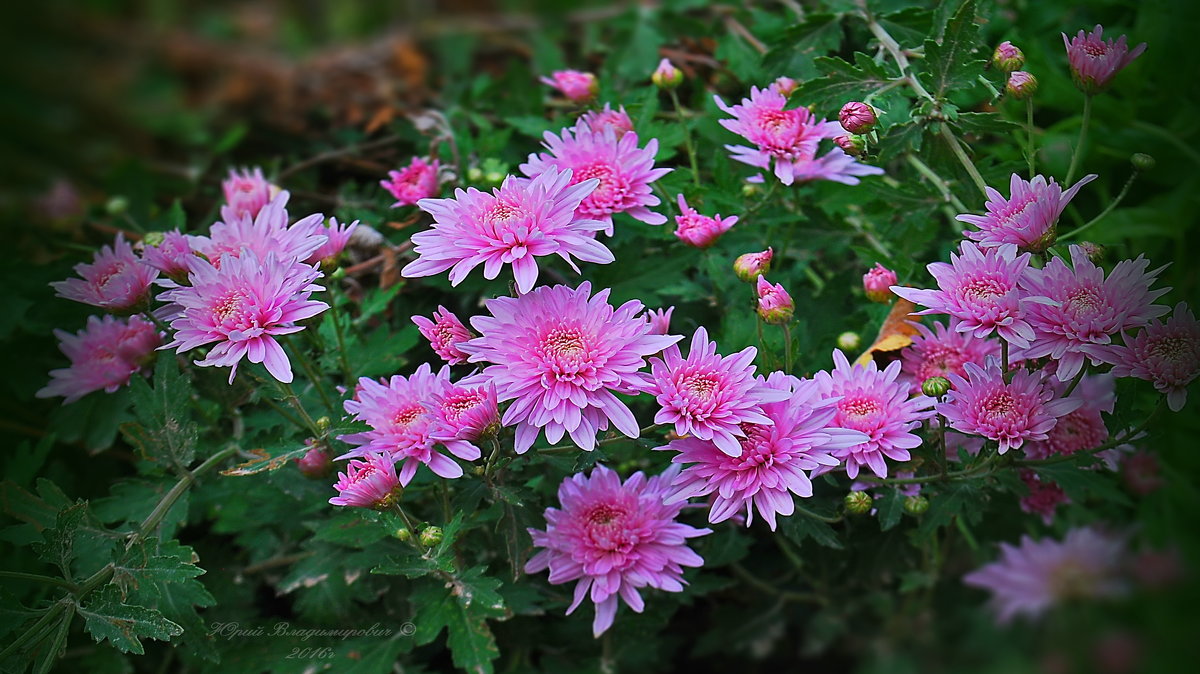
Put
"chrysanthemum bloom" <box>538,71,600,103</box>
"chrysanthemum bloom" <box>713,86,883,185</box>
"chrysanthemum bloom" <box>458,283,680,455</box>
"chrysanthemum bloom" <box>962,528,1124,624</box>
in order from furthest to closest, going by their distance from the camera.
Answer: "chrysanthemum bloom" <box>538,71,600,103</box> < "chrysanthemum bloom" <box>713,86,883,185</box> < "chrysanthemum bloom" <box>458,283,680,455</box> < "chrysanthemum bloom" <box>962,528,1124,624</box>

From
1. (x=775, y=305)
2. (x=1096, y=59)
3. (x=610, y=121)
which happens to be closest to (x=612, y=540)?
(x=775, y=305)

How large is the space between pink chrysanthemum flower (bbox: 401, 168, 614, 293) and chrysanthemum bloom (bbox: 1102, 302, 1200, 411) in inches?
21.4

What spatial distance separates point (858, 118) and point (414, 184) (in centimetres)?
60

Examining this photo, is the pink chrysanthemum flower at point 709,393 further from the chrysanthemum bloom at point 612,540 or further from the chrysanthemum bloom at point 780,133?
the chrysanthemum bloom at point 780,133

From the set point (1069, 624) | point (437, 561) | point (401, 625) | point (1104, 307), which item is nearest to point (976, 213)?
point (1104, 307)

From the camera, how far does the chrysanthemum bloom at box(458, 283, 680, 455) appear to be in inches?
37.5

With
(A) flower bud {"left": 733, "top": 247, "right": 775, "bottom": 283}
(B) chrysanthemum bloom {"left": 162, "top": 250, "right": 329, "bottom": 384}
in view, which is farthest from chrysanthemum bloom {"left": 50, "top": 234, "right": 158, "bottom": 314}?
(A) flower bud {"left": 733, "top": 247, "right": 775, "bottom": 283}

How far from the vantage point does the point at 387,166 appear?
1.83 m

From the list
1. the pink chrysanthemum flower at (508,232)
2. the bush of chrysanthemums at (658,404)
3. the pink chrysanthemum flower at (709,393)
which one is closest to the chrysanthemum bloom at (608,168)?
the bush of chrysanthemums at (658,404)

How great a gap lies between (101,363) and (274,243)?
33 centimetres

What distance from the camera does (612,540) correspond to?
107cm

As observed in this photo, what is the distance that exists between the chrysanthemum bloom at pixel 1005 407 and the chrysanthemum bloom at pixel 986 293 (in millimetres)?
47

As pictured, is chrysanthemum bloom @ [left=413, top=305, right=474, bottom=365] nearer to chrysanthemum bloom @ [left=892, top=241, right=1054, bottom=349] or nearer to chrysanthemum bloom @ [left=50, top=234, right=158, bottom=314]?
chrysanthemum bloom @ [left=50, top=234, right=158, bottom=314]

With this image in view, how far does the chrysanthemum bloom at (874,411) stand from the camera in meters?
1.04
